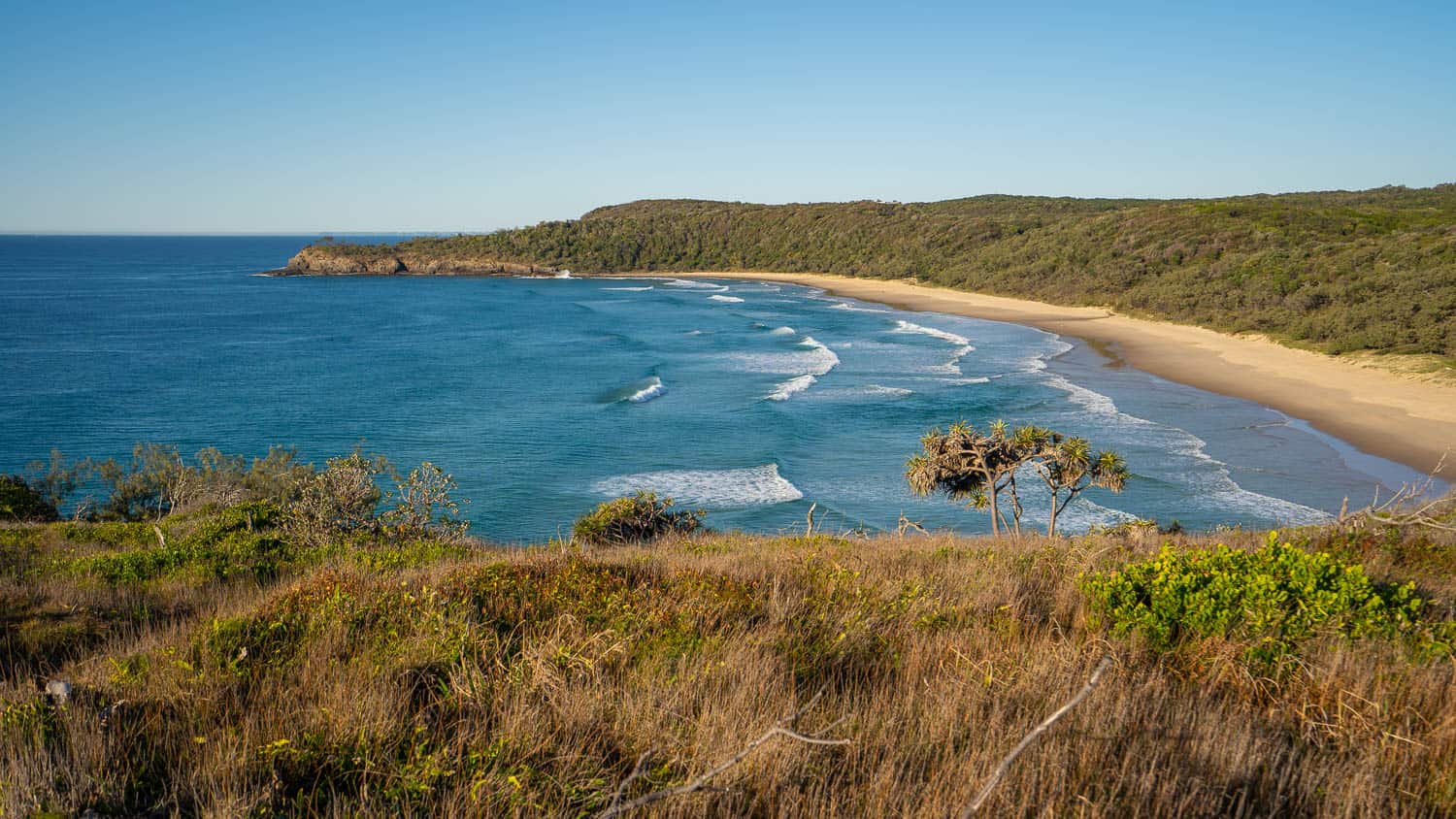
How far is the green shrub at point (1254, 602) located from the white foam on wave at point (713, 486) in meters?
19.9

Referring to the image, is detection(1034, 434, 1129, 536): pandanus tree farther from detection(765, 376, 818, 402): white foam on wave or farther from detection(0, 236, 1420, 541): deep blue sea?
detection(765, 376, 818, 402): white foam on wave

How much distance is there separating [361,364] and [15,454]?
20.8 metres

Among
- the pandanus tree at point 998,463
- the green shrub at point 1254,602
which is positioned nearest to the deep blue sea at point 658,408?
the pandanus tree at point 998,463

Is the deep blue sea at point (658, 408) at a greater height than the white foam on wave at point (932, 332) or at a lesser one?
lesser

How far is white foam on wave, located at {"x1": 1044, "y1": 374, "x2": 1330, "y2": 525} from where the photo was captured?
23.2 meters

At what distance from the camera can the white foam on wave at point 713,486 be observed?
26062 millimetres

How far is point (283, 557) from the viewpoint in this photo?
33.1 ft

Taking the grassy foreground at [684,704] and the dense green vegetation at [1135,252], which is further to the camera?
the dense green vegetation at [1135,252]

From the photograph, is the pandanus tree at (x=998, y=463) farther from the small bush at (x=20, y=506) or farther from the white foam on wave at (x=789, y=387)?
the white foam on wave at (x=789, y=387)

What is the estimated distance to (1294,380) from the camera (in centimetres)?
3994

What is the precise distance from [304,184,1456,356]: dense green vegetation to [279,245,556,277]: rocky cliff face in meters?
1.01

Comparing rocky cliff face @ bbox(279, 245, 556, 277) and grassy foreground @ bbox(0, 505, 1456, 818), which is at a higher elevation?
rocky cliff face @ bbox(279, 245, 556, 277)

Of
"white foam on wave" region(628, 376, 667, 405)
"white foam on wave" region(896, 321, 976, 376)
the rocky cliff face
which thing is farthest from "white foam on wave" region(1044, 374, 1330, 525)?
the rocky cliff face

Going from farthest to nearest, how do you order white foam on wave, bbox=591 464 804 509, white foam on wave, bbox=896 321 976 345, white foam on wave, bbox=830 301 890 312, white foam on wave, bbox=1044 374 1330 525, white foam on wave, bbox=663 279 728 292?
white foam on wave, bbox=663 279 728 292
white foam on wave, bbox=830 301 890 312
white foam on wave, bbox=896 321 976 345
white foam on wave, bbox=591 464 804 509
white foam on wave, bbox=1044 374 1330 525
